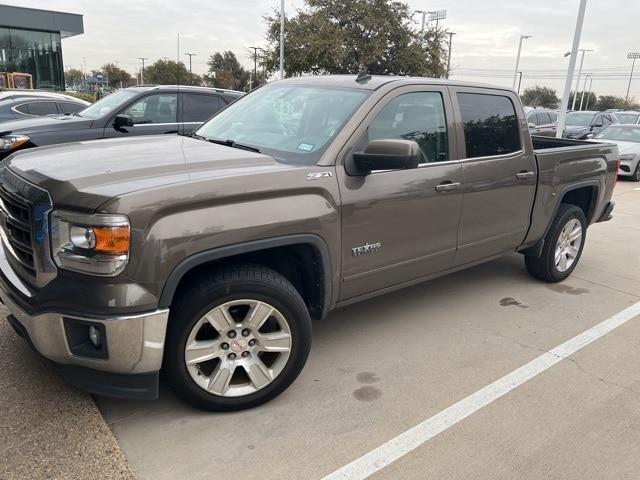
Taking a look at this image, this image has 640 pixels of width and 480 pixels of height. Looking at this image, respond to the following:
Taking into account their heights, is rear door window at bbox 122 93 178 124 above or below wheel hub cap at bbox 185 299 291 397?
above

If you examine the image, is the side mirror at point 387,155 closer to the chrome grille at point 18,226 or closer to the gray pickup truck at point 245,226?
the gray pickup truck at point 245,226

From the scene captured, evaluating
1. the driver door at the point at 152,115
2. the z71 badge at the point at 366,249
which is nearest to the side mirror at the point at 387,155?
the z71 badge at the point at 366,249

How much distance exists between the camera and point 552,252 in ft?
16.9

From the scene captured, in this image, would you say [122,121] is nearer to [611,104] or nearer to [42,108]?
[42,108]

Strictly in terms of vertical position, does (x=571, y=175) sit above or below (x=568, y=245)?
above

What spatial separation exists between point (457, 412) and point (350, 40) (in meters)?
28.4

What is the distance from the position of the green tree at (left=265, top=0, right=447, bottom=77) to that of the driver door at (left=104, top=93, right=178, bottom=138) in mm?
21411

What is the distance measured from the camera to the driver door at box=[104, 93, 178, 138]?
7539mm

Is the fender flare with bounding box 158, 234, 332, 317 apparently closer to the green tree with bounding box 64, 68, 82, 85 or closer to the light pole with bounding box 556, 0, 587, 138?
the light pole with bounding box 556, 0, 587, 138

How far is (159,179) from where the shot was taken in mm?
2639

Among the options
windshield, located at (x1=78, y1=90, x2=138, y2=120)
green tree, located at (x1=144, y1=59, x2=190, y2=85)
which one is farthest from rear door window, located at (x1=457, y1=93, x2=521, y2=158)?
green tree, located at (x1=144, y1=59, x2=190, y2=85)

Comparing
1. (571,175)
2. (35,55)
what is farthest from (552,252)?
(35,55)

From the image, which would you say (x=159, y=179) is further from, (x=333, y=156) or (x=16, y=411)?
(x=16, y=411)

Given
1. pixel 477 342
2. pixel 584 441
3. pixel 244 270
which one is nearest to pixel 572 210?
pixel 477 342
